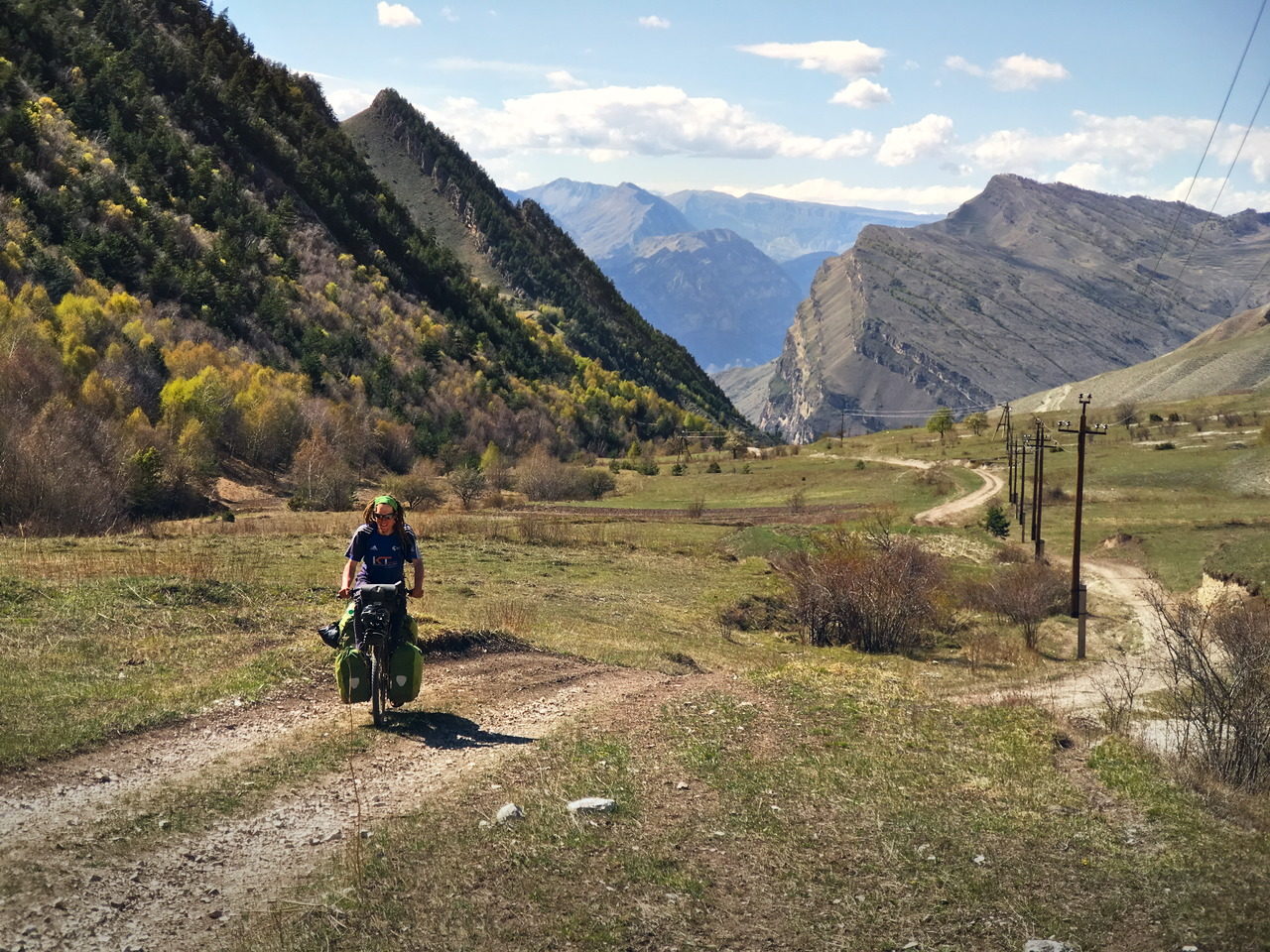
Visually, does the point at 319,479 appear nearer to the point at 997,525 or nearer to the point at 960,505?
the point at 997,525

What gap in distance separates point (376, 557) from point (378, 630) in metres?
0.97

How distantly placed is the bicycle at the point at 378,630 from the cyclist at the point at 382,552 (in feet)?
0.40

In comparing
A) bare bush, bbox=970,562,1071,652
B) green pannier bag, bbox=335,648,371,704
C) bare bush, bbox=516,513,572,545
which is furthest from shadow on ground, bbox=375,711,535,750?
bare bush, bbox=516,513,572,545

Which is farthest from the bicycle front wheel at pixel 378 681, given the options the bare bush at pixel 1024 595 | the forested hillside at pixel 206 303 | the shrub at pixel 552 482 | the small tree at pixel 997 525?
the shrub at pixel 552 482

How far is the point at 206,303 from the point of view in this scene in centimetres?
10031

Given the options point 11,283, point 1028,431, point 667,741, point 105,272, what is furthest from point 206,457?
point 1028,431

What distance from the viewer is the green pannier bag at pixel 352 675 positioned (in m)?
13.0

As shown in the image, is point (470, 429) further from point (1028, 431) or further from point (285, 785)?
point (285, 785)

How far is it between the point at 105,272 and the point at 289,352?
18017mm

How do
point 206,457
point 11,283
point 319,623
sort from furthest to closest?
point 11,283
point 206,457
point 319,623

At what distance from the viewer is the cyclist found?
43.8 feet

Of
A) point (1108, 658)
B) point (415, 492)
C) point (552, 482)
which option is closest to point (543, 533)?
point (415, 492)

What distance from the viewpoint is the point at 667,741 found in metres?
13.7

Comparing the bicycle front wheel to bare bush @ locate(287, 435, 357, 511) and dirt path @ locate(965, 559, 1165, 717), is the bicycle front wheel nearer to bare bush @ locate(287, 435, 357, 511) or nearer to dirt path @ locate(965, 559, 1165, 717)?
dirt path @ locate(965, 559, 1165, 717)
